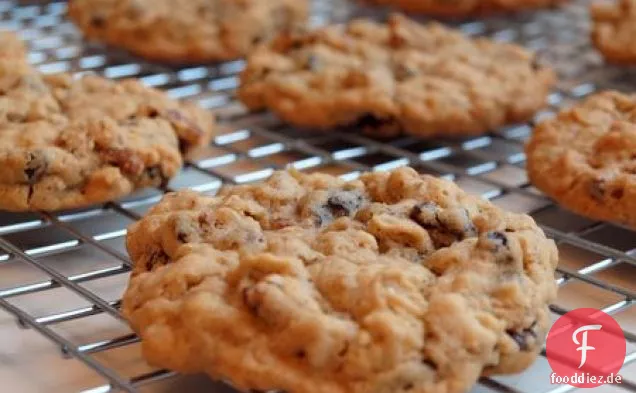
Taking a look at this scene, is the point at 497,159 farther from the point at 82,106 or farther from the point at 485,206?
the point at 82,106

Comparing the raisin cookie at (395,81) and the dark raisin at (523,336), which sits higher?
the raisin cookie at (395,81)

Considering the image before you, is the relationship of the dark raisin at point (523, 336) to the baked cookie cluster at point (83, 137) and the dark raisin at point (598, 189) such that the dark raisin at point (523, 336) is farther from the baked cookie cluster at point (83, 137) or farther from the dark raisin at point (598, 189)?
the baked cookie cluster at point (83, 137)

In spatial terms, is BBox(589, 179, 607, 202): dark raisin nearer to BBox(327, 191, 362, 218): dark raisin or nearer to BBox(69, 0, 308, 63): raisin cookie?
BBox(327, 191, 362, 218): dark raisin

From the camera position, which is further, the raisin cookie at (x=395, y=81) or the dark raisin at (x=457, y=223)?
the raisin cookie at (x=395, y=81)

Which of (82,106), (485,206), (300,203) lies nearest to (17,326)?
(300,203)

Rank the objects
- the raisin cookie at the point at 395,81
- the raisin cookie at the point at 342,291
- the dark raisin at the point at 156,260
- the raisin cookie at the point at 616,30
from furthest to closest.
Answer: the raisin cookie at the point at 616,30 < the raisin cookie at the point at 395,81 < the dark raisin at the point at 156,260 < the raisin cookie at the point at 342,291

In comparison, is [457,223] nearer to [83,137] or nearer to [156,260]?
[156,260]

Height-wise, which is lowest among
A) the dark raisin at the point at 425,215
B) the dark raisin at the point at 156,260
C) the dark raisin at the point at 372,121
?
the dark raisin at the point at 372,121

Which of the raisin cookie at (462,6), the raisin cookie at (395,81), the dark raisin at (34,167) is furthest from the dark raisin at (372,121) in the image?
the raisin cookie at (462,6)
